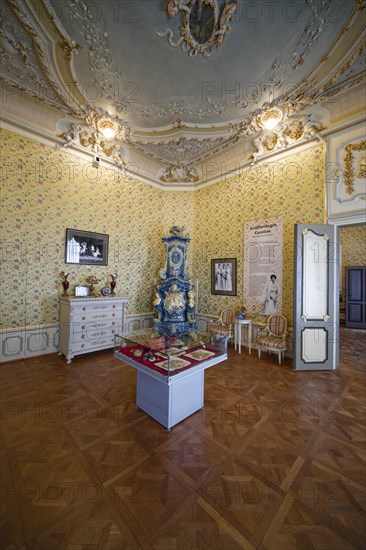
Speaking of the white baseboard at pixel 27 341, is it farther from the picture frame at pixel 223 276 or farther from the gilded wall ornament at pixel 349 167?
the gilded wall ornament at pixel 349 167

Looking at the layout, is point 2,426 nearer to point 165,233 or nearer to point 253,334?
point 253,334

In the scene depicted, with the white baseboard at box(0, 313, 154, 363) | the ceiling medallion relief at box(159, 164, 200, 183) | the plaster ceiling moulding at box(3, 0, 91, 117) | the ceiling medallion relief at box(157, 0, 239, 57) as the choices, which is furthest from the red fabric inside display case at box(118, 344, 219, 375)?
the ceiling medallion relief at box(159, 164, 200, 183)

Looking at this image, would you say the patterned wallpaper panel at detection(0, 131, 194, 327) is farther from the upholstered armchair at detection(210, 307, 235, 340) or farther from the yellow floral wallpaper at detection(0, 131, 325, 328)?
the upholstered armchair at detection(210, 307, 235, 340)

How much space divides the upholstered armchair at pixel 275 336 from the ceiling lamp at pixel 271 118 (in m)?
4.05

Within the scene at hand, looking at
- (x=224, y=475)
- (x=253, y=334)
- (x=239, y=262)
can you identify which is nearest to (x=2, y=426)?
(x=224, y=475)

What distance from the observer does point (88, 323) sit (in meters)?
4.45

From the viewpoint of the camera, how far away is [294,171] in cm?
477

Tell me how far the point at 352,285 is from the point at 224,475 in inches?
347

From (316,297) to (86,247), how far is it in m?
5.03

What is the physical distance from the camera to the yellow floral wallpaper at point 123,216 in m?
4.19

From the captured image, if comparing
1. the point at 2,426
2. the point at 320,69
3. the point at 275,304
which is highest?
the point at 320,69

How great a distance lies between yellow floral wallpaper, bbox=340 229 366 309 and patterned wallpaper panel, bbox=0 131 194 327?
7.74 m

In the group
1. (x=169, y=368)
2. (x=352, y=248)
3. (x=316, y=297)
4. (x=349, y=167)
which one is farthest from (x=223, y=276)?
(x=352, y=248)

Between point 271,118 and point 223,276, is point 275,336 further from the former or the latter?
point 271,118
